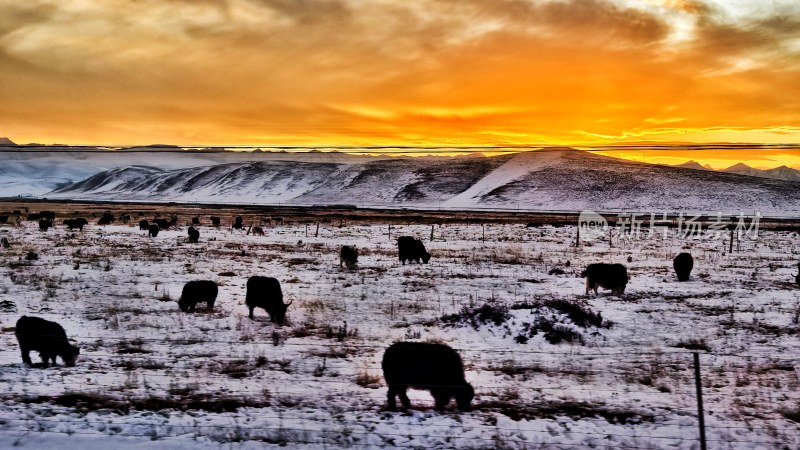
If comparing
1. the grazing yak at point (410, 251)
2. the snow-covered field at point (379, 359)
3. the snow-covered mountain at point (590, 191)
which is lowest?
the snow-covered field at point (379, 359)

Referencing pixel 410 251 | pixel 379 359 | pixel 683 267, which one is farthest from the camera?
pixel 410 251

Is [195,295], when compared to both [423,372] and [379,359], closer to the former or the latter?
[379,359]

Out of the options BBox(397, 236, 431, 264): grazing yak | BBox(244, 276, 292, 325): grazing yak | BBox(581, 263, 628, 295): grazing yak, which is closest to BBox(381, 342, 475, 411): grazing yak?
BBox(244, 276, 292, 325): grazing yak

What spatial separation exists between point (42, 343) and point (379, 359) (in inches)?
233

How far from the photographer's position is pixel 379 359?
10414 mm

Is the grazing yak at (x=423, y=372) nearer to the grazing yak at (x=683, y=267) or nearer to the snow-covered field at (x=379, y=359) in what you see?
the snow-covered field at (x=379, y=359)

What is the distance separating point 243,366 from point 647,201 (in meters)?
142

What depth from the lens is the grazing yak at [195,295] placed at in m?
14.2

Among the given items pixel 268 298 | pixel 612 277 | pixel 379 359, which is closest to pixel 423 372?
pixel 379 359

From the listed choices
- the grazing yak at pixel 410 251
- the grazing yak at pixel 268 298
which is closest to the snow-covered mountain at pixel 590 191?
the grazing yak at pixel 410 251

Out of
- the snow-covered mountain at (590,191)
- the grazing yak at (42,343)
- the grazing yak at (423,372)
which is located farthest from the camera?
the snow-covered mountain at (590,191)

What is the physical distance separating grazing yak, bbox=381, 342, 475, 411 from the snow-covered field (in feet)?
0.99

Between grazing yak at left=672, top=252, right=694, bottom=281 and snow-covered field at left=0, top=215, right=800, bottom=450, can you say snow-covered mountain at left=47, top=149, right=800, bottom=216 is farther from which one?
snow-covered field at left=0, top=215, right=800, bottom=450

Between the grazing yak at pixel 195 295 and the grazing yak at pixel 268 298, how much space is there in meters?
1.31
